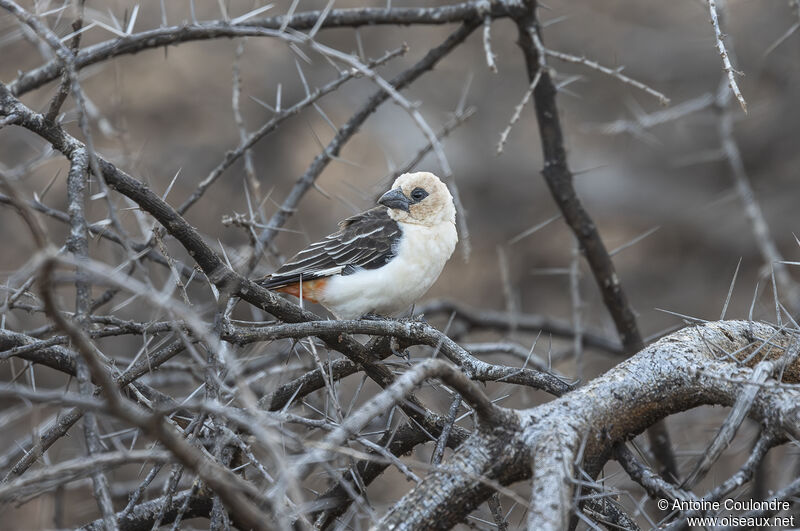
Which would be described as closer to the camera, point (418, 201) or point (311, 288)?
point (311, 288)

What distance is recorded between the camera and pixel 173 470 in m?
2.80

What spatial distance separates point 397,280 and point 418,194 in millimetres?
632

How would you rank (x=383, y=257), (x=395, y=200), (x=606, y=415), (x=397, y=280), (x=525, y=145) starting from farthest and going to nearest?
1. (x=525, y=145)
2. (x=395, y=200)
3. (x=383, y=257)
4. (x=397, y=280)
5. (x=606, y=415)

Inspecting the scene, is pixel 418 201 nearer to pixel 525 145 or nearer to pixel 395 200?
pixel 395 200

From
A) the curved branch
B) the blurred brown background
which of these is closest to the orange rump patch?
the curved branch

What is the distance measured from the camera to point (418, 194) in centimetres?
481

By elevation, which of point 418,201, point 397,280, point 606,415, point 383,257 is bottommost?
point 606,415

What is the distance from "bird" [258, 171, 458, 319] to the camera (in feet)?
14.7

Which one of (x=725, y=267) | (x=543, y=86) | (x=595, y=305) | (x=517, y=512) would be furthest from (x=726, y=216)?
(x=543, y=86)

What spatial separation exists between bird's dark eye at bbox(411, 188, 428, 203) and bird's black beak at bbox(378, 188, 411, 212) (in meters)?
0.05

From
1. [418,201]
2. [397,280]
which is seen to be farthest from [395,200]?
[397,280]

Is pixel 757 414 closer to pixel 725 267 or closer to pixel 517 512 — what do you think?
pixel 517 512

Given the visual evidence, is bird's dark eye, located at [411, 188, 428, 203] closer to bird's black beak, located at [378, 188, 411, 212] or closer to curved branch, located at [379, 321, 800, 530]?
bird's black beak, located at [378, 188, 411, 212]

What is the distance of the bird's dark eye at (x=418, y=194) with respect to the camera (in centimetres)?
481
